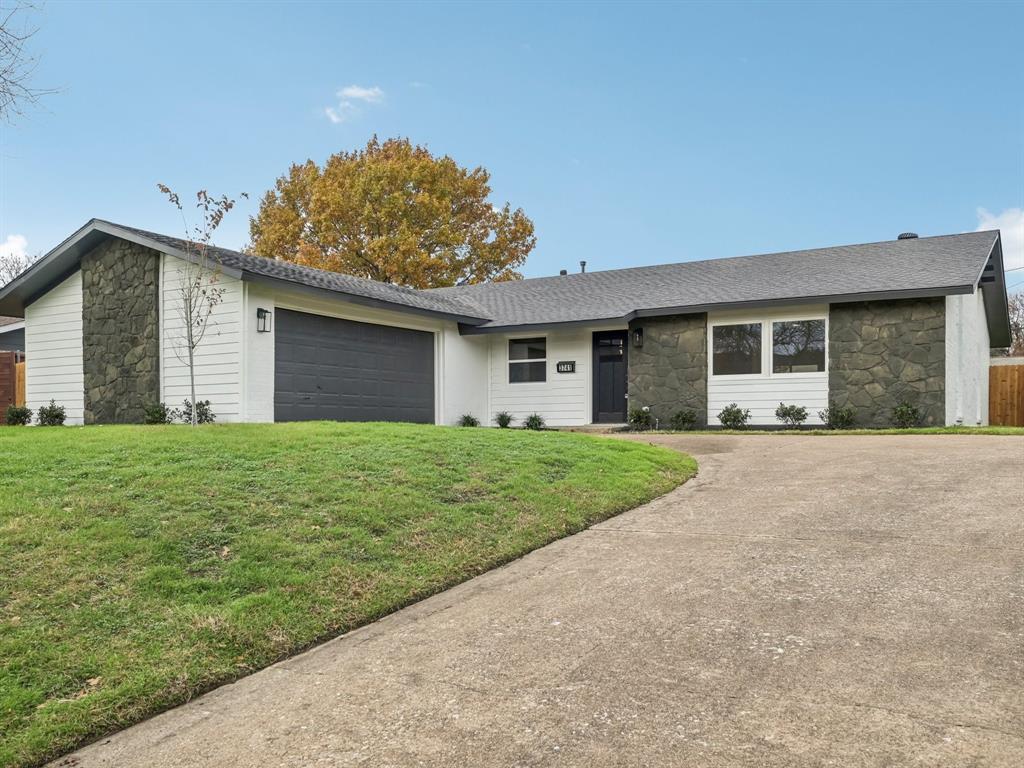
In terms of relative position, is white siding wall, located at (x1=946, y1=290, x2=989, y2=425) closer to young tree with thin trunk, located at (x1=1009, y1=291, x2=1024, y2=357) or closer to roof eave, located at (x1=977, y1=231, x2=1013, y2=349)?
roof eave, located at (x1=977, y1=231, x2=1013, y2=349)

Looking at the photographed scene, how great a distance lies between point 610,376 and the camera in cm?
1702

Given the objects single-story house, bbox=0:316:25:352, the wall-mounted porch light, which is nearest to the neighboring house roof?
the wall-mounted porch light

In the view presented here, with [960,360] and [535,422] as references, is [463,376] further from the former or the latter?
[960,360]

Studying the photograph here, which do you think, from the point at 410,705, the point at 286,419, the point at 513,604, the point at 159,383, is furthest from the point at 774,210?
the point at 410,705

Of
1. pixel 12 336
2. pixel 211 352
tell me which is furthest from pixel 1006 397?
pixel 12 336

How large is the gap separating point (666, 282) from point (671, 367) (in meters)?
2.78

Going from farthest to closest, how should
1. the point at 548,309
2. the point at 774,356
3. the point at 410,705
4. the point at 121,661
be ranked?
the point at 548,309 < the point at 774,356 < the point at 121,661 < the point at 410,705

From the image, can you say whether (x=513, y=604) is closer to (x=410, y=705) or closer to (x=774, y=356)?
(x=410, y=705)

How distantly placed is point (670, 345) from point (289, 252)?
22.4 m

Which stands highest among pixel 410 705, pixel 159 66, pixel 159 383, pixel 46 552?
pixel 159 66

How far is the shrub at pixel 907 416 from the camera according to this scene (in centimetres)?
1379

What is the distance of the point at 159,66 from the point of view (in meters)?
16.5

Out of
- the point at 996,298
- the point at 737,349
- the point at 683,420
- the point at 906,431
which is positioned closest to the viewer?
the point at 906,431

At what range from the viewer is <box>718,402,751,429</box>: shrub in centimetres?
1523
